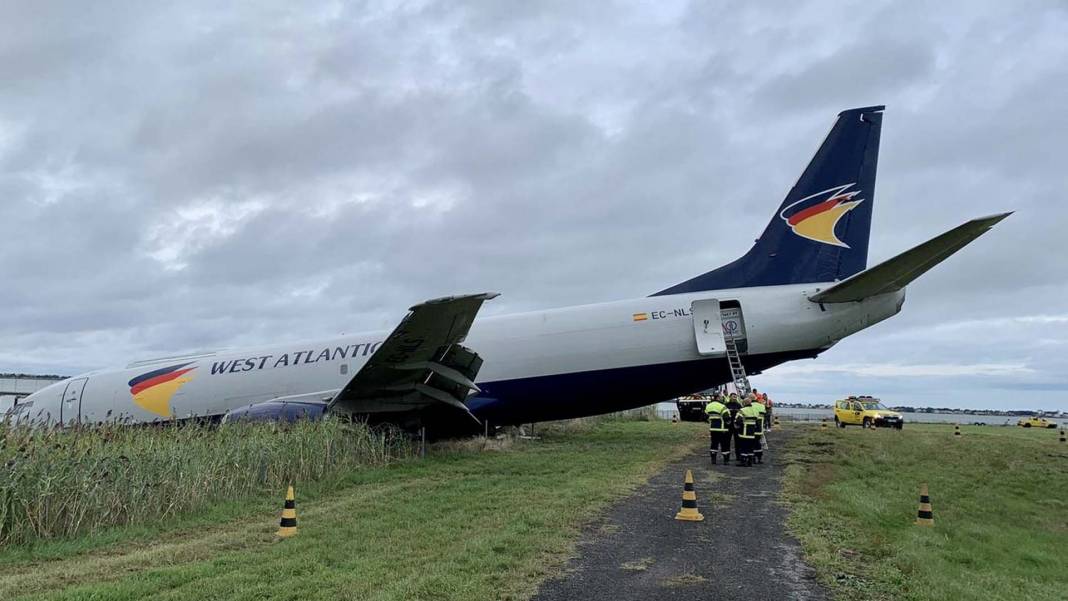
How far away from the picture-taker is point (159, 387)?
18.1 meters

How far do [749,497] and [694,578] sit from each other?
4794 millimetres

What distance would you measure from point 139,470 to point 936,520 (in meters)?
11.1

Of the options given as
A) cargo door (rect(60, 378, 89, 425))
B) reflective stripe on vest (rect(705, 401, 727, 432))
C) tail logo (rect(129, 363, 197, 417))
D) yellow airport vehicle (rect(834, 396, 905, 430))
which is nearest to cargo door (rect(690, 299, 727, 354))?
reflective stripe on vest (rect(705, 401, 727, 432))

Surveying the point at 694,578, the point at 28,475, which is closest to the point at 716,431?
the point at 694,578

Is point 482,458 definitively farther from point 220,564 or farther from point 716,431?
point 220,564

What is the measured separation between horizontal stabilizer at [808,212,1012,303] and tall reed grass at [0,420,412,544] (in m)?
11.3

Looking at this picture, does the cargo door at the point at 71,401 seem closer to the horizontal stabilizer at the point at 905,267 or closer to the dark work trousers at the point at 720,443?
the dark work trousers at the point at 720,443

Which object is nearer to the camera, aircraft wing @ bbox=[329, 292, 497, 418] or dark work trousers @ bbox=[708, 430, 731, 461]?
aircraft wing @ bbox=[329, 292, 497, 418]

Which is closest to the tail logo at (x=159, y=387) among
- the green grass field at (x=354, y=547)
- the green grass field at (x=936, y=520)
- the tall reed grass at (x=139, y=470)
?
the tall reed grass at (x=139, y=470)

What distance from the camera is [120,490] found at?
907 cm

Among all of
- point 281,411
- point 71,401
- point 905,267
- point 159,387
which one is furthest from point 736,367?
point 71,401

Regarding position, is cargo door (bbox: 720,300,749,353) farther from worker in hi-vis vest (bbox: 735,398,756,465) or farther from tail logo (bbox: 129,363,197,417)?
tail logo (bbox: 129,363,197,417)

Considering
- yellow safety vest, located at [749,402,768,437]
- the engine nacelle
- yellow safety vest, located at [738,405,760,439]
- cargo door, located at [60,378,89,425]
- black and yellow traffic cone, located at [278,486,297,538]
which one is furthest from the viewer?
cargo door, located at [60,378,89,425]

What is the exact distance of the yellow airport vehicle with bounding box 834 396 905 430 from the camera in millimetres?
32344
